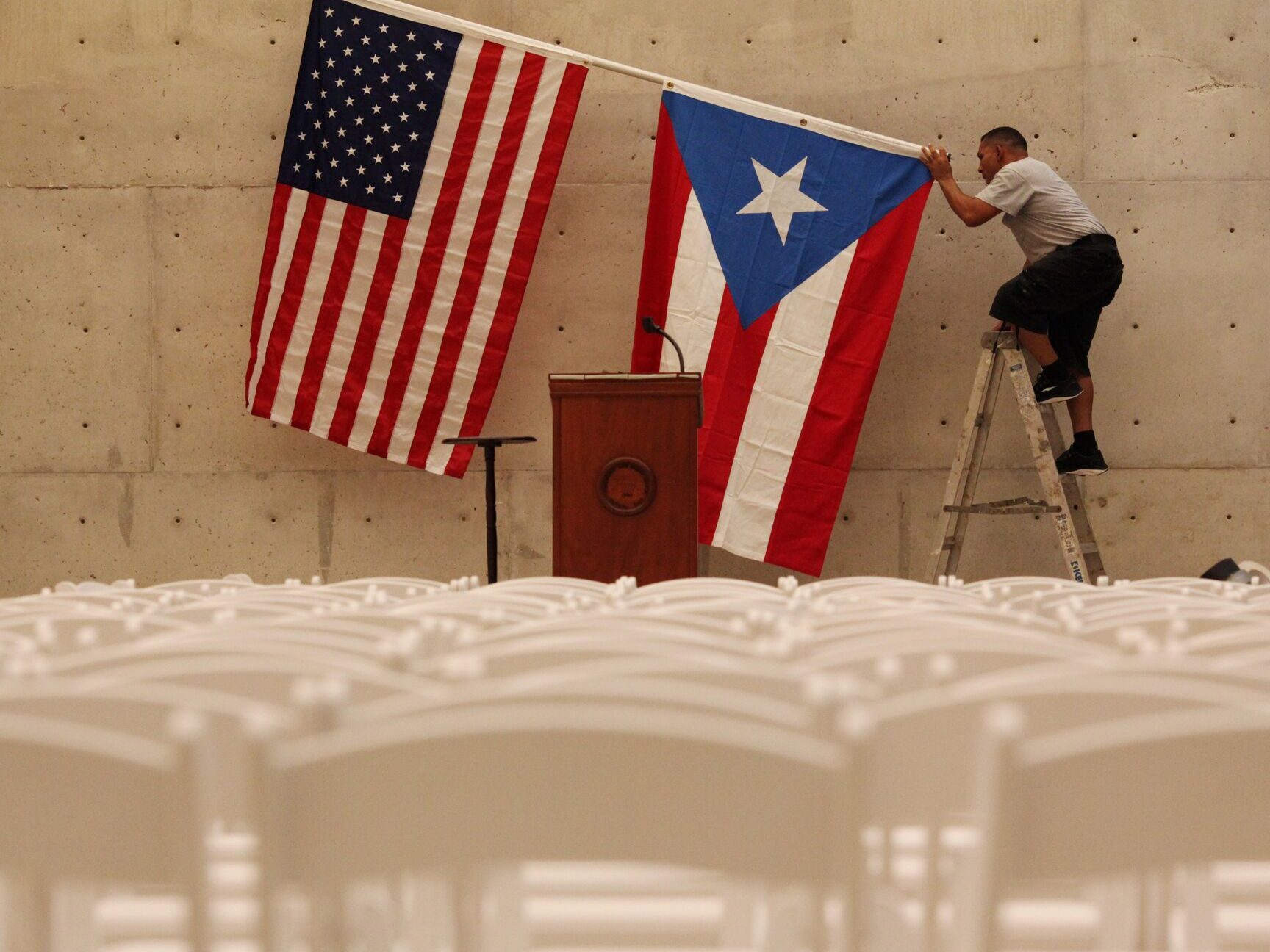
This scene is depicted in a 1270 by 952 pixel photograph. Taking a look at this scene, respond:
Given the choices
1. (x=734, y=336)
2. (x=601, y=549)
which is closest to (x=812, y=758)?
(x=601, y=549)

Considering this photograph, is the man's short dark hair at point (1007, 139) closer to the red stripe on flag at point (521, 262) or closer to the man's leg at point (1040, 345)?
the man's leg at point (1040, 345)

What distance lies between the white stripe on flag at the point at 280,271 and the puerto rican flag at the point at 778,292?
5.71 ft

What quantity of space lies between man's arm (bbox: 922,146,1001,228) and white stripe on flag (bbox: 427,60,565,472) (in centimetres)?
173

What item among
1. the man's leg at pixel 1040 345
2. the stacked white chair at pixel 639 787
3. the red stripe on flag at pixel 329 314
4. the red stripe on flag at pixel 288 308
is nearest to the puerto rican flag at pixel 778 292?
the man's leg at pixel 1040 345

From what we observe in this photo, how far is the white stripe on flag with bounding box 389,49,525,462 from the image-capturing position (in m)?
5.92

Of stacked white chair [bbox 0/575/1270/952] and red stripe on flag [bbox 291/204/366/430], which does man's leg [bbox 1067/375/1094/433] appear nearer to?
red stripe on flag [bbox 291/204/366/430]

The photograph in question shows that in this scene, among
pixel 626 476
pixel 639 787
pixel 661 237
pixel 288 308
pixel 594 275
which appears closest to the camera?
pixel 639 787

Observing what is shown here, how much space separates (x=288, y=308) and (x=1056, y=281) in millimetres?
3550

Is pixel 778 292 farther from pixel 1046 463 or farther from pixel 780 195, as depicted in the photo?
pixel 1046 463

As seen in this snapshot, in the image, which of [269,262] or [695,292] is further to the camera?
[269,262]

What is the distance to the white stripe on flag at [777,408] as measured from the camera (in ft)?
19.0

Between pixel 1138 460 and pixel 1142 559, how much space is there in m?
0.49

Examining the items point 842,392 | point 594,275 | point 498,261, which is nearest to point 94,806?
point 842,392

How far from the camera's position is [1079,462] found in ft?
18.7
